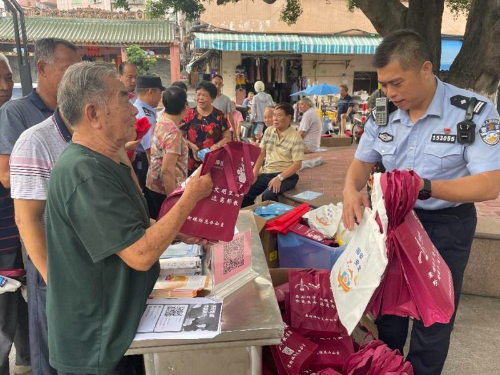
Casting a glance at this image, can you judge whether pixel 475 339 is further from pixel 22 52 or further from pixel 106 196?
pixel 22 52

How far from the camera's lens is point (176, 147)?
10.5 ft

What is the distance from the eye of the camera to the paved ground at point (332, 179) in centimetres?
425

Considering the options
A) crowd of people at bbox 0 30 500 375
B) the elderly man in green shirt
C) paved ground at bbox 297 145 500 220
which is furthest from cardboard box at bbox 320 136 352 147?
the elderly man in green shirt

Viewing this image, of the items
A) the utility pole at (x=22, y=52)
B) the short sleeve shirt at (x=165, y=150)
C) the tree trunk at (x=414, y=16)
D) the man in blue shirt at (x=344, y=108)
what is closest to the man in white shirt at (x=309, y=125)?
the tree trunk at (x=414, y=16)

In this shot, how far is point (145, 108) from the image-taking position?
4.18 meters

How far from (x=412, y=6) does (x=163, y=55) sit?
20.3 m

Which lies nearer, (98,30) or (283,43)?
(283,43)

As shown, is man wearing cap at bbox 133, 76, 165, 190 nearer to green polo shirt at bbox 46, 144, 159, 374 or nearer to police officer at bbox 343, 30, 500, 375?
police officer at bbox 343, 30, 500, 375

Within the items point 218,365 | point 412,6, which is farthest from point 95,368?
point 412,6

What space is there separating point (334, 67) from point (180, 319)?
608 inches

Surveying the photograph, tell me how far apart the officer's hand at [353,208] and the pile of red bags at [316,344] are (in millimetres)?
563

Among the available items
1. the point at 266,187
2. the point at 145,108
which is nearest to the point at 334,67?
the point at 266,187

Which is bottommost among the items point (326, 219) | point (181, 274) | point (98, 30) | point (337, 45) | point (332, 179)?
point (332, 179)

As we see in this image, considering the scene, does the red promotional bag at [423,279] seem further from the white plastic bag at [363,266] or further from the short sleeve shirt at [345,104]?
the short sleeve shirt at [345,104]
